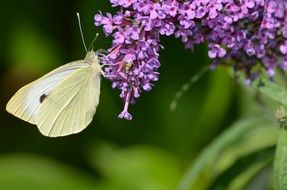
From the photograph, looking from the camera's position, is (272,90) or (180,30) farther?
(272,90)

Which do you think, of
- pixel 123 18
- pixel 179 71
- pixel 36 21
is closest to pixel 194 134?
pixel 179 71

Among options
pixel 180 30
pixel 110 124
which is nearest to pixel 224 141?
pixel 180 30

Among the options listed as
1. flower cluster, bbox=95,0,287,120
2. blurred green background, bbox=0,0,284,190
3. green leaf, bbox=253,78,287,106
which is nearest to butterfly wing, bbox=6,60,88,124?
flower cluster, bbox=95,0,287,120

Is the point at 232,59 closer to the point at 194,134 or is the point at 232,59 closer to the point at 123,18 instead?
the point at 123,18

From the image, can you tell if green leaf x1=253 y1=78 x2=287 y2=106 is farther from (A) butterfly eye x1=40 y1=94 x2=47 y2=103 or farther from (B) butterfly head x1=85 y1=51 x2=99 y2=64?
(A) butterfly eye x1=40 y1=94 x2=47 y2=103

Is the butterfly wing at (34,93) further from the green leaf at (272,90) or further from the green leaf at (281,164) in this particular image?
the green leaf at (281,164)

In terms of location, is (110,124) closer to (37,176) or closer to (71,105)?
(37,176)

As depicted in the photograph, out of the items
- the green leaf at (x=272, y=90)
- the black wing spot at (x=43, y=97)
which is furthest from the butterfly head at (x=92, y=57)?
the green leaf at (x=272, y=90)
